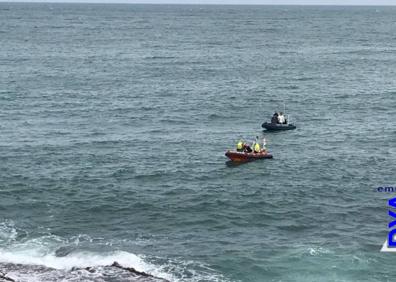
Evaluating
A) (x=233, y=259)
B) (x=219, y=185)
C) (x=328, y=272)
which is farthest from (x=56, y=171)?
(x=328, y=272)

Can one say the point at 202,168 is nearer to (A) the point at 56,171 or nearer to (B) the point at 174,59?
(A) the point at 56,171

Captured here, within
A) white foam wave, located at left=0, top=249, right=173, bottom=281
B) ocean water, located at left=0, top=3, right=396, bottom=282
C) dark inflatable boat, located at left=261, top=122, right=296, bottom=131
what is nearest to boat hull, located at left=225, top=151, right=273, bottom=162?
ocean water, located at left=0, top=3, right=396, bottom=282

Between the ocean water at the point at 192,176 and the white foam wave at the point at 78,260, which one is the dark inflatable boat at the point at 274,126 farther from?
the white foam wave at the point at 78,260

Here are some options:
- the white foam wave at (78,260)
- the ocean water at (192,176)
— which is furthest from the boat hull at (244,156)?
the white foam wave at (78,260)

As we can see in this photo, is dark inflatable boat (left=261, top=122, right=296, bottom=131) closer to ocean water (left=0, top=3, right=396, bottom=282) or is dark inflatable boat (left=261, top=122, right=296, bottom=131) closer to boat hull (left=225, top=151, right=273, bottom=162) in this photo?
ocean water (left=0, top=3, right=396, bottom=282)

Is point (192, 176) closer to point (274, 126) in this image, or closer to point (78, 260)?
point (78, 260)

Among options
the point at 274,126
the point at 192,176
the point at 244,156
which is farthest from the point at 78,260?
the point at 274,126
